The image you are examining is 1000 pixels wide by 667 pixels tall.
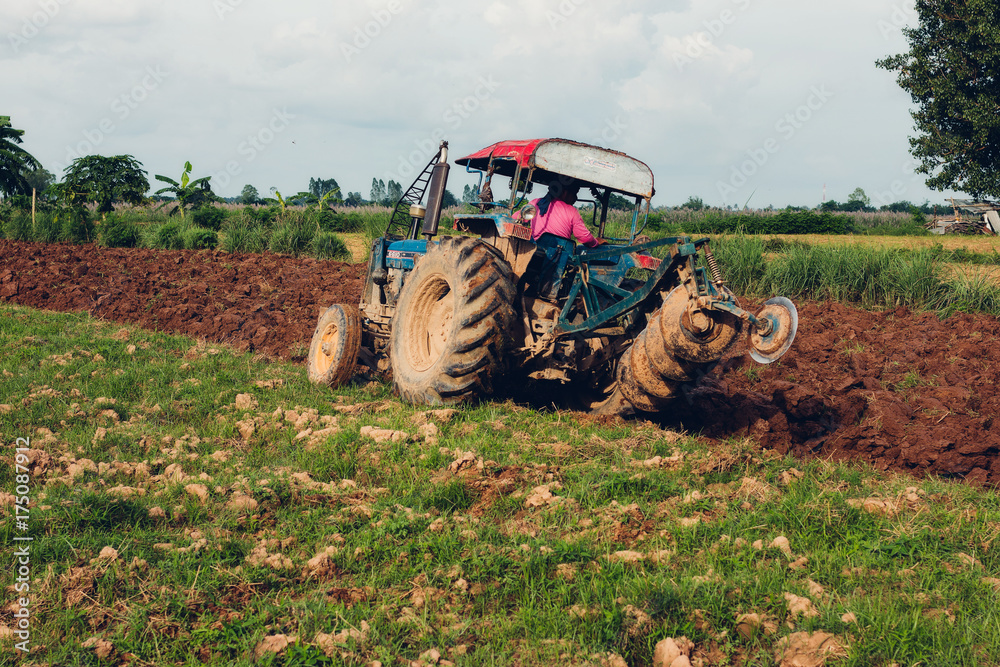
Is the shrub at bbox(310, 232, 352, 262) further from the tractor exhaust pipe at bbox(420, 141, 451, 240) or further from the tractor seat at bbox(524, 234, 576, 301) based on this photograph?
the tractor seat at bbox(524, 234, 576, 301)

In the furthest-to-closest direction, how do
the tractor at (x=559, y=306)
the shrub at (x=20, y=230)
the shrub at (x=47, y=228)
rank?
the shrub at (x=20, y=230) < the shrub at (x=47, y=228) < the tractor at (x=559, y=306)

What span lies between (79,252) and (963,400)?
56.7 ft

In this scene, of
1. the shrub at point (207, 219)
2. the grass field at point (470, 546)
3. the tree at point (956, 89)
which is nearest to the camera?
the grass field at point (470, 546)

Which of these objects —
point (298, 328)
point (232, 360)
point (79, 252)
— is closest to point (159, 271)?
point (79, 252)

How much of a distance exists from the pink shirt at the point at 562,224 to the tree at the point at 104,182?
91.4 feet

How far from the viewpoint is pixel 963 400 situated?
6.14 meters

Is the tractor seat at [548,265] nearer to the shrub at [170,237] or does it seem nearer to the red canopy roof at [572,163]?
the red canopy roof at [572,163]

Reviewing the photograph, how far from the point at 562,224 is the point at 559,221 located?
0.12 ft

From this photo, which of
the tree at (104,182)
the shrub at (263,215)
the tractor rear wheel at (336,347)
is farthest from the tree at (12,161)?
the tractor rear wheel at (336,347)

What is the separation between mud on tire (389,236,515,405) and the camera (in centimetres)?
548

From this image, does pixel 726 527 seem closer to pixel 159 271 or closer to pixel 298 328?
pixel 298 328

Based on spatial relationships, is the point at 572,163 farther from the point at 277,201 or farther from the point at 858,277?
the point at 277,201

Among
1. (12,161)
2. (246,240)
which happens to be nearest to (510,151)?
(246,240)

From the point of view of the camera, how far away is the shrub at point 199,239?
71.6ft
